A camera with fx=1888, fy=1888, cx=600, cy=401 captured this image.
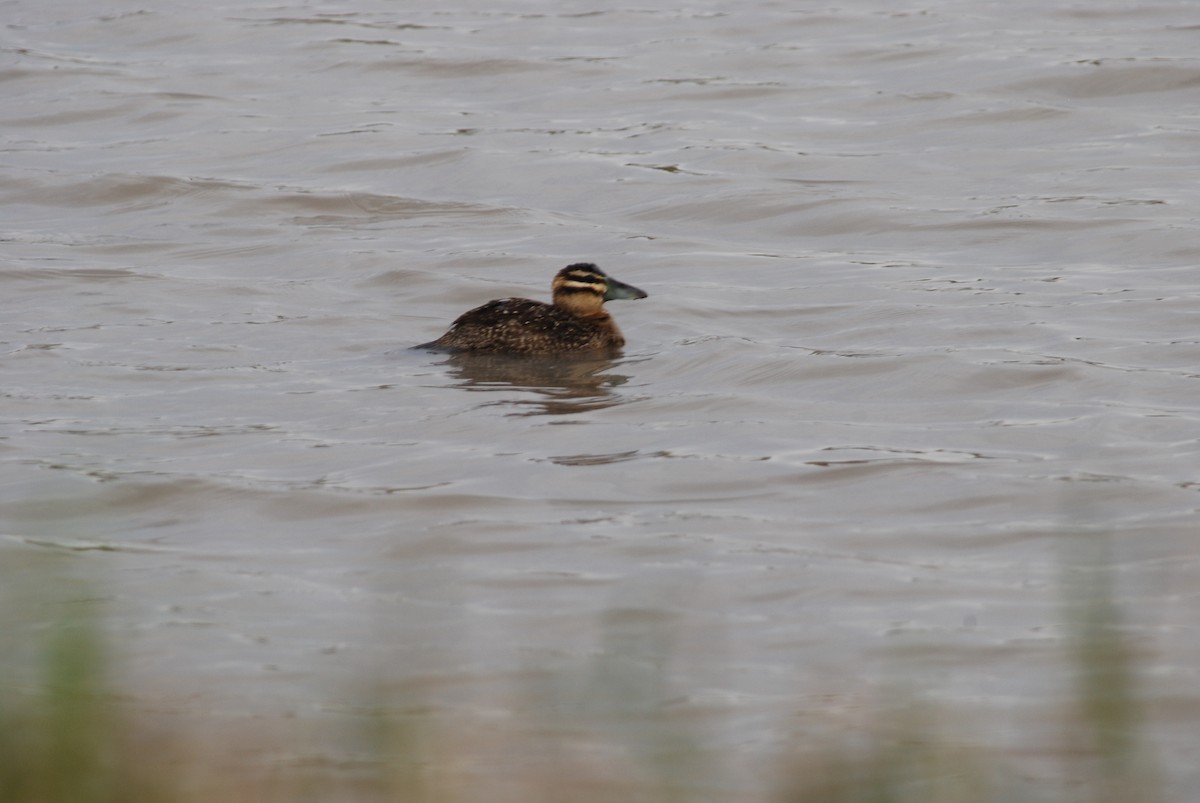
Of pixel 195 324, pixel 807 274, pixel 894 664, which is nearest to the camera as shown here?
pixel 894 664

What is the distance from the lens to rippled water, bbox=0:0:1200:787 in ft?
19.6

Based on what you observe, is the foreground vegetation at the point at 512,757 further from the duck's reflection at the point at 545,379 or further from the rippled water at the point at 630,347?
the duck's reflection at the point at 545,379

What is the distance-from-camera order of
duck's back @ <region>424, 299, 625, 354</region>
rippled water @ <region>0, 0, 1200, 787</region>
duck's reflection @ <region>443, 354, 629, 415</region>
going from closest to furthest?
1. rippled water @ <region>0, 0, 1200, 787</region>
2. duck's reflection @ <region>443, 354, 629, 415</region>
3. duck's back @ <region>424, 299, 625, 354</region>

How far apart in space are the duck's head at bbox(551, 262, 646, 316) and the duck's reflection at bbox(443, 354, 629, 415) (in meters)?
0.33

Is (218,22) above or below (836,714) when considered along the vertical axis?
above

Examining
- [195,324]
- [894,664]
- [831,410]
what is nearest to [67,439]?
[195,324]

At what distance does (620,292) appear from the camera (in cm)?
1002

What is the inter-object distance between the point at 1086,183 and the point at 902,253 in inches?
74.5

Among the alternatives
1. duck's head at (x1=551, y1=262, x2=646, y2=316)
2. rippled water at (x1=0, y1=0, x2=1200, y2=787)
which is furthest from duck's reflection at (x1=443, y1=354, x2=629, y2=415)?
duck's head at (x1=551, y1=262, x2=646, y2=316)

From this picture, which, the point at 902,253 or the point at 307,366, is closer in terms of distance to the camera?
the point at 307,366

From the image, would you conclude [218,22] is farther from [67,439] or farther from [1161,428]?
[1161,428]

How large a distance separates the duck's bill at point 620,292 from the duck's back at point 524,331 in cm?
12

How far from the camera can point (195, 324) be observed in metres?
10.3

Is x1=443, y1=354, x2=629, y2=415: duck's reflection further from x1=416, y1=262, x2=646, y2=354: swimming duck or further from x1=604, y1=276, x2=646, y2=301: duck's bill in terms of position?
x1=604, y1=276, x2=646, y2=301: duck's bill
